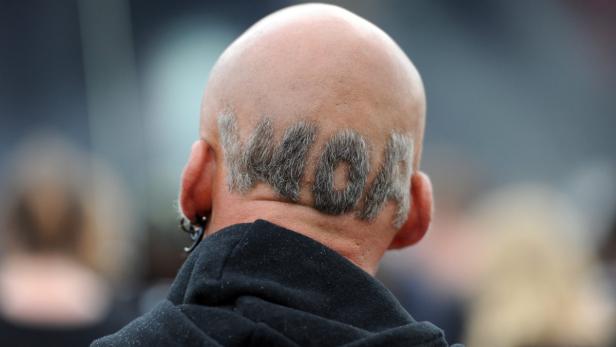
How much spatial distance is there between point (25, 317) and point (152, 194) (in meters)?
Answer: 2.22

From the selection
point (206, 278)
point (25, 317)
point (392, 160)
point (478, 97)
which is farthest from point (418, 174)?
point (478, 97)

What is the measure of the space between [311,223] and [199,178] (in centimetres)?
18

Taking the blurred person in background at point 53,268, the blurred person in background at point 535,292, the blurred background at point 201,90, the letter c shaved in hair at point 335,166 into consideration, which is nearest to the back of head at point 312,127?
the letter c shaved in hair at point 335,166

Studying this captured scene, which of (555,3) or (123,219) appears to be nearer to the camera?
(123,219)

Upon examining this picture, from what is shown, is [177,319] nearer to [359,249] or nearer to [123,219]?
[359,249]

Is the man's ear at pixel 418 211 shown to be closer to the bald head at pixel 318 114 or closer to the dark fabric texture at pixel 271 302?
the bald head at pixel 318 114

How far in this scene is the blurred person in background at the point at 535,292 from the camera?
3.29 metres

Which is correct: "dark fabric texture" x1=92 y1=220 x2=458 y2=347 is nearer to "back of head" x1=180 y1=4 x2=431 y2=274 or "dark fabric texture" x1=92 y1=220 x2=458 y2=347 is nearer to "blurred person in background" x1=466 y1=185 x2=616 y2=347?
"back of head" x1=180 y1=4 x2=431 y2=274

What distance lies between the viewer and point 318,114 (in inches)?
54.6

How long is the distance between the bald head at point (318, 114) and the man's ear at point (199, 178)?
0.06 feet

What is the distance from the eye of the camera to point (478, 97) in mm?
5363

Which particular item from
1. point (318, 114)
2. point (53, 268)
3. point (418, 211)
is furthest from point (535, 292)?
point (318, 114)

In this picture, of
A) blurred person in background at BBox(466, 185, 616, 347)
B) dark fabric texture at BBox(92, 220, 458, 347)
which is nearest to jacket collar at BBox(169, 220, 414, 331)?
dark fabric texture at BBox(92, 220, 458, 347)

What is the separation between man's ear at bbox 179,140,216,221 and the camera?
1.45m
